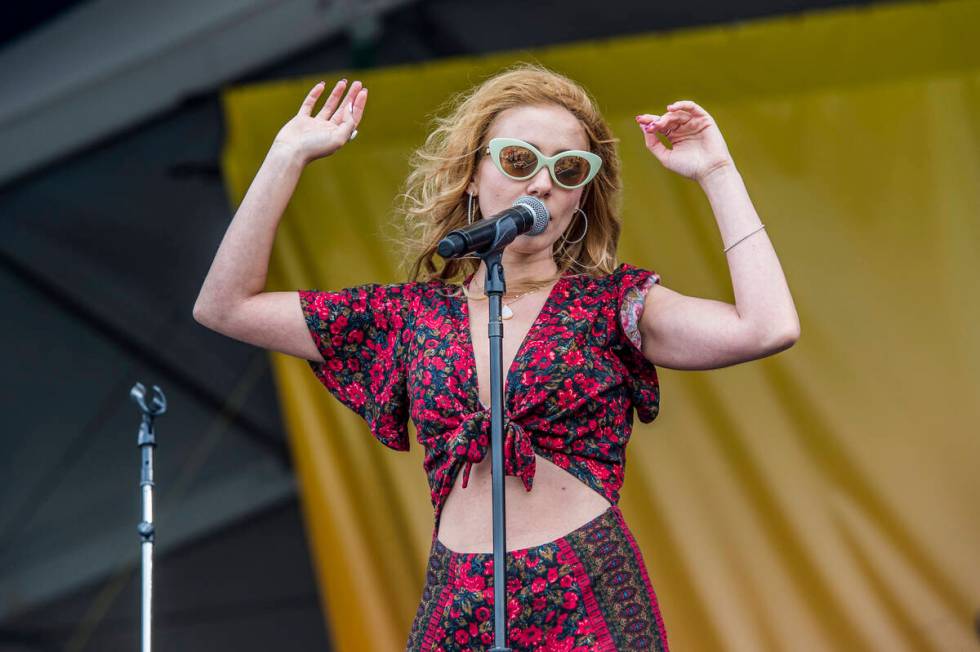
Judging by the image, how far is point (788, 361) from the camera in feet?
12.7

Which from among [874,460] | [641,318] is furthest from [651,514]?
[641,318]

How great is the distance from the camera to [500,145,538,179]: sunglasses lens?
7.08 ft

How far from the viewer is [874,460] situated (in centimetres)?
377

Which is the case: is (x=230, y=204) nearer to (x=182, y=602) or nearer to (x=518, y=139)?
(x=182, y=602)

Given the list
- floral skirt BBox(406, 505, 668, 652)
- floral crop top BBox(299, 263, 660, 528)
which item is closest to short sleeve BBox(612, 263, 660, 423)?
floral crop top BBox(299, 263, 660, 528)

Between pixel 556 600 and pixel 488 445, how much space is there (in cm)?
26

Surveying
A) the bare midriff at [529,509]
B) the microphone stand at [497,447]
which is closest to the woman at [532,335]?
the bare midriff at [529,509]

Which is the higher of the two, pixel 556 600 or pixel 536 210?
pixel 536 210

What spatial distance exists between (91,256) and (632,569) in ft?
8.78

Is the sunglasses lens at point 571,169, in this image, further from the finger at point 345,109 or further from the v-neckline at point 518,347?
the finger at point 345,109

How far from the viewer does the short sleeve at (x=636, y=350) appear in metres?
2.16

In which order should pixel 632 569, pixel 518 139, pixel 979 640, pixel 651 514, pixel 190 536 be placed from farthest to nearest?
1. pixel 190 536
2. pixel 651 514
3. pixel 979 640
4. pixel 518 139
5. pixel 632 569

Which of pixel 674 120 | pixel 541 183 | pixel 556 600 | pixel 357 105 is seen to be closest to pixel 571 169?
pixel 541 183

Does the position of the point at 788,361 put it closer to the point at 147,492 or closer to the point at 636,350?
the point at 636,350
